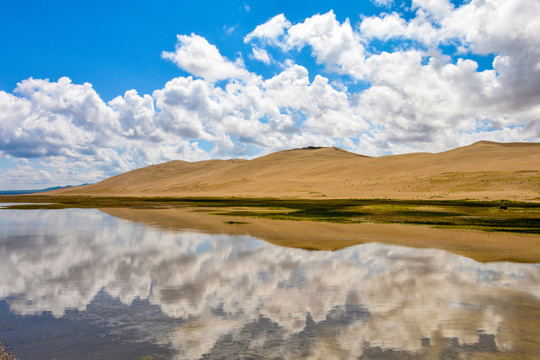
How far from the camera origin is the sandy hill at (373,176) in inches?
2468

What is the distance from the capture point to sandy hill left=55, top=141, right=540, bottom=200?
206ft

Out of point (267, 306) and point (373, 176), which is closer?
point (267, 306)

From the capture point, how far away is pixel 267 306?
9.19 meters

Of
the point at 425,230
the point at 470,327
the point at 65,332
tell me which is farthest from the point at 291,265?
the point at 425,230

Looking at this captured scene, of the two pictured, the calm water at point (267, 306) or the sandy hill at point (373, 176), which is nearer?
the calm water at point (267, 306)

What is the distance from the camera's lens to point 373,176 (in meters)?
98.6

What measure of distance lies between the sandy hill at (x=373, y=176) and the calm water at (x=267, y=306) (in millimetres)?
44006

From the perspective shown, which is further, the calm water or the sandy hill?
the sandy hill

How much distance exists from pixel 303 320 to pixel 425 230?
17.8 meters

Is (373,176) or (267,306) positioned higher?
(373,176)

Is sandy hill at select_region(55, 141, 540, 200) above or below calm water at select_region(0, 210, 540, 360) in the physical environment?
above

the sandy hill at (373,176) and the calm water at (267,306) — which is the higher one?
the sandy hill at (373,176)

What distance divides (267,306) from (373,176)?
305ft

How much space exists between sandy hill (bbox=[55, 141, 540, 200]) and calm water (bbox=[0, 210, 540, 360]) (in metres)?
44.0
